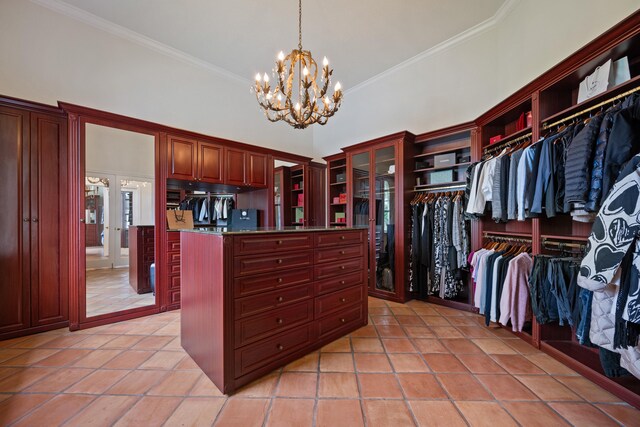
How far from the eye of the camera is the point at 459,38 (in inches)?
128

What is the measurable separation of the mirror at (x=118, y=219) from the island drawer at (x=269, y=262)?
197 centimetres

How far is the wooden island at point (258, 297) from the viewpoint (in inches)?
63.0

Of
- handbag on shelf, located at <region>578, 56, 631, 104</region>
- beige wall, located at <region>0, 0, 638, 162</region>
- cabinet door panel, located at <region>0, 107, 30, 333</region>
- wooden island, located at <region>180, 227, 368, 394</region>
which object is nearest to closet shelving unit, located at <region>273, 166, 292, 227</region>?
beige wall, located at <region>0, 0, 638, 162</region>

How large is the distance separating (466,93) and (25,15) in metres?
4.89

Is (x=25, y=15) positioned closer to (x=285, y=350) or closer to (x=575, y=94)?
(x=285, y=350)

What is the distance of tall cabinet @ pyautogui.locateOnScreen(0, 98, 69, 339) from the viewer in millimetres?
2334

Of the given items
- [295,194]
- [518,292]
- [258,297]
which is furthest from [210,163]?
[518,292]

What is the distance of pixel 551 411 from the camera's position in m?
1.44

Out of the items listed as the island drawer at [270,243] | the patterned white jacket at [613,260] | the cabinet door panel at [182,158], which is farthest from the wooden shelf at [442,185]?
the cabinet door panel at [182,158]

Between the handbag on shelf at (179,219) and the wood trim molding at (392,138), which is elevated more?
the wood trim molding at (392,138)

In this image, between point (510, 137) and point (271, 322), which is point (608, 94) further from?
point (271, 322)

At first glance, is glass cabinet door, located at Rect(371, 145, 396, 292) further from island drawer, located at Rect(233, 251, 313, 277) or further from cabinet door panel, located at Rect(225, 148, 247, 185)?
cabinet door panel, located at Rect(225, 148, 247, 185)

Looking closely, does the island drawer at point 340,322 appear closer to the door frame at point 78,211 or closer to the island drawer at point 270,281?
the island drawer at point 270,281

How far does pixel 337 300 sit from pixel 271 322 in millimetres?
710
